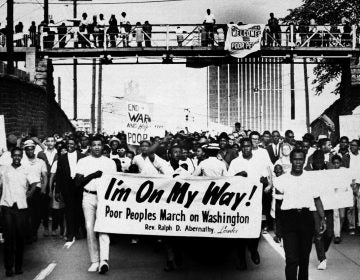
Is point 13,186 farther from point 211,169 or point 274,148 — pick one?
point 274,148

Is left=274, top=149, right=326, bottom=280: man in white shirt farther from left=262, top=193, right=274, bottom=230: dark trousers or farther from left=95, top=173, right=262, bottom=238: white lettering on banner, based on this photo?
left=262, top=193, right=274, bottom=230: dark trousers

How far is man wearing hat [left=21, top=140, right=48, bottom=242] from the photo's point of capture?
468 inches

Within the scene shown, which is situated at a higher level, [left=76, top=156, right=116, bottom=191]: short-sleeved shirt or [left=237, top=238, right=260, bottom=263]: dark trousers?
[left=76, top=156, right=116, bottom=191]: short-sleeved shirt

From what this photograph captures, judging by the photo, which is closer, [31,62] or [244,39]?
[244,39]

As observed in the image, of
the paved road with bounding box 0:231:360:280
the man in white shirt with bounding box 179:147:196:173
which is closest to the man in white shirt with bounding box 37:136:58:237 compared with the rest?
the paved road with bounding box 0:231:360:280

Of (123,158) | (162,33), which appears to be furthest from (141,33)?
(123,158)

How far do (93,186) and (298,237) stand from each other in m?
3.08

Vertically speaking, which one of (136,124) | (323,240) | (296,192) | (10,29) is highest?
(10,29)

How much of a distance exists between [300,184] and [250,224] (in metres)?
1.93

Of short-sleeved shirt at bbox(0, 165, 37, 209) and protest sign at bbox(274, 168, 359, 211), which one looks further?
protest sign at bbox(274, 168, 359, 211)

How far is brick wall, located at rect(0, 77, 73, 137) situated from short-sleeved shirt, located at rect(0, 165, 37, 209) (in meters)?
8.36

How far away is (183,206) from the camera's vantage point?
9438 mm

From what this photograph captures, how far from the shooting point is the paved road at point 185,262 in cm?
899

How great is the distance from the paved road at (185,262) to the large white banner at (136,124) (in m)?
3.88
